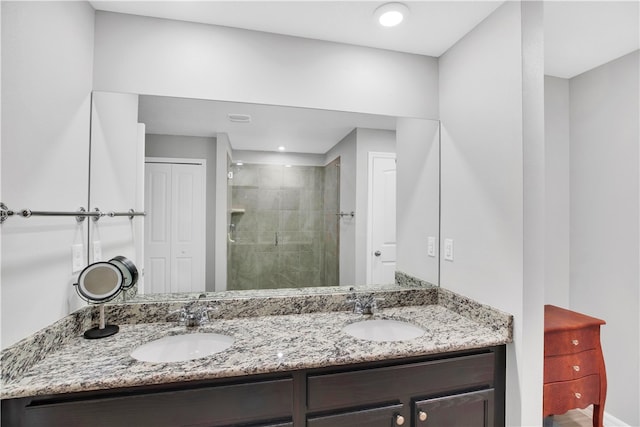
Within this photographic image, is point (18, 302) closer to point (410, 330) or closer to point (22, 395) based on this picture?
point (22, 395)

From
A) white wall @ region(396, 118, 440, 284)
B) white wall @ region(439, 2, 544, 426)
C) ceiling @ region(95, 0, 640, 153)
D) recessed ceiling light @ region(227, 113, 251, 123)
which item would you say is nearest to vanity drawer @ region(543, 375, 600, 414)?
white wall @ region(439, 2, 544, 426)

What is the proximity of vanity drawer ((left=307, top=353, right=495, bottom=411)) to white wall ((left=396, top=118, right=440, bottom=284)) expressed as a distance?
0.60 m

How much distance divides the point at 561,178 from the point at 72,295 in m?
3.13

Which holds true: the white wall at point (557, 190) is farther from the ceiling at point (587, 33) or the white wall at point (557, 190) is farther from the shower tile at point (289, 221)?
the shower tile at point (289, 221)

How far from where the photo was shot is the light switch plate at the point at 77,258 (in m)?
1.36

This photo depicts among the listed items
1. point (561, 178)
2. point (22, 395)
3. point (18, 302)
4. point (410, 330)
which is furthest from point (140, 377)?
point (561, 178)

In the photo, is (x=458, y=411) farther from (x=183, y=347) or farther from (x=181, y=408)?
(x=183, y=347)

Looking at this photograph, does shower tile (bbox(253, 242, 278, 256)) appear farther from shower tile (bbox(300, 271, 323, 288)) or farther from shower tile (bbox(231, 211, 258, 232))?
shower tile (bbox(300, 271, 323, 288))

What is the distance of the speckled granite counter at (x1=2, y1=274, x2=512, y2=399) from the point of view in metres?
1.06

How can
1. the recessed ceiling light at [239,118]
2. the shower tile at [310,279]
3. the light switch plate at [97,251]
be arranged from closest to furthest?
the light switch plate at [97,251]
the recessed ceiling light at [239,118]
the shower tile at [310,279]

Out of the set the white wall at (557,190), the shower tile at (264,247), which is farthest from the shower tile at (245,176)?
the white wall at (557,190)

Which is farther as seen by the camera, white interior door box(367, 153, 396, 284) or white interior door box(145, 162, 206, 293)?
white interior door box(367, 153, 396, 284)

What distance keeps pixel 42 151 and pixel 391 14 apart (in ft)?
5.20

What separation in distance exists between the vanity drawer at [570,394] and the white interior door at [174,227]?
6.42 ft
